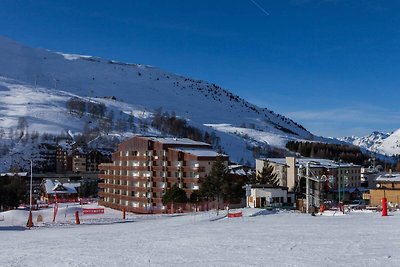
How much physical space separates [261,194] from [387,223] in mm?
30108

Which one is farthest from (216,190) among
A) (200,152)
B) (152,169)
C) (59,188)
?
(59,188)

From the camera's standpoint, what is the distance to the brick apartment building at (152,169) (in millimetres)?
63156

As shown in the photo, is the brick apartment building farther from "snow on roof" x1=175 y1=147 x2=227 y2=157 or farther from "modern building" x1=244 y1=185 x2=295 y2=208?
"modern building" x1=244 y1=185 x2=295 y2=208

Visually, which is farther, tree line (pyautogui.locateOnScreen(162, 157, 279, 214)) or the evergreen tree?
tree line (pyautogui.locateOnScreen(162, 157, 279, 214))

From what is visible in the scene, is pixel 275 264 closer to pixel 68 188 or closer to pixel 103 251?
pixel 103 251

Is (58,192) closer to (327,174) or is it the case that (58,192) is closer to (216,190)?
(327,174)

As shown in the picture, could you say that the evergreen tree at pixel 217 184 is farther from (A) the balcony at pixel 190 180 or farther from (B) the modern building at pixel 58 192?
(B) the modern building at pixel 58 192

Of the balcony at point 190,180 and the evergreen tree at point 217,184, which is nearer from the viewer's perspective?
the evergreen tree at point 217,184

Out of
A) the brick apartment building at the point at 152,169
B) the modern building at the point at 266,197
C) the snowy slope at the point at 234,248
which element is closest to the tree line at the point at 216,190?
the brick apartment building at the point at 152,169

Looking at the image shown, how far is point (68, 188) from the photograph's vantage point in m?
101

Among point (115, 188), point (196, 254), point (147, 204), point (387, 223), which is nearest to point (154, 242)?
point (196, 254)

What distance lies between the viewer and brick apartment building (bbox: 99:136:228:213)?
63156 mm

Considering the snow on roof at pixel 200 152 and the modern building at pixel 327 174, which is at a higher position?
the snow on roof at pixel 200 152

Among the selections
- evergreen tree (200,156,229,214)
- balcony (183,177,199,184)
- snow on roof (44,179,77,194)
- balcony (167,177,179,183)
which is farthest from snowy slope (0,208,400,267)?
snow on roof (44,179,77,194)
